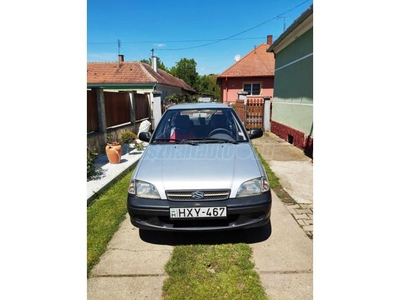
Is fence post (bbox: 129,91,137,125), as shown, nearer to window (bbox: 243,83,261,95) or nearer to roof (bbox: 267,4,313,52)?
roof (bbox: 267,4,313,52)

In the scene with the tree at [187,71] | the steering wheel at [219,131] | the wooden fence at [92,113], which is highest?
the tree at [187,71]

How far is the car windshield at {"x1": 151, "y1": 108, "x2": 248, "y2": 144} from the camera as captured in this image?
11.6ft

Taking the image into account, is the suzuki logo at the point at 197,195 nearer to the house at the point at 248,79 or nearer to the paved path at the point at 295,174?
the paved path at the point at 295,174

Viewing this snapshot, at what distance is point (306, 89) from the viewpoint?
7441mm

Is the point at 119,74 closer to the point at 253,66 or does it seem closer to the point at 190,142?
the point at 253,66

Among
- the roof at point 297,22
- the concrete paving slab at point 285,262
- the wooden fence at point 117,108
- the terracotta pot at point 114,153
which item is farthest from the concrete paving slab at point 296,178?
the wooden fence at point 117,108

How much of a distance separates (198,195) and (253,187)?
0.61 meters

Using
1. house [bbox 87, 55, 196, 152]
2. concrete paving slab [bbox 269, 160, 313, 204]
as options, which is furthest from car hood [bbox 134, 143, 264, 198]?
house [bbox 87, 55, 196, 152]

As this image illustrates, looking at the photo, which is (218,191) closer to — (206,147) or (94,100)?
(206,147)

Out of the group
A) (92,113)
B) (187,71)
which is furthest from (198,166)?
(187,71)

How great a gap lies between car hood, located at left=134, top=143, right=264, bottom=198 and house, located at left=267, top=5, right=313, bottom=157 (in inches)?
179

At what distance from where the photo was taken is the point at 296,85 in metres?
8.47

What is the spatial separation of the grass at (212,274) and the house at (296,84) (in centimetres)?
511

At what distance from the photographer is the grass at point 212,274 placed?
209 cm
